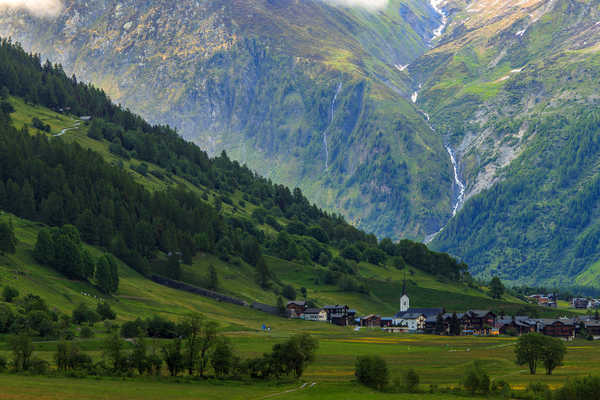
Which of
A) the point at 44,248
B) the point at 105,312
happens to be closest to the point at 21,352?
the point at 105,312

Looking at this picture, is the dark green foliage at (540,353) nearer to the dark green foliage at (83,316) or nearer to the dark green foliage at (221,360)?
the dark green foliage at (221,360)

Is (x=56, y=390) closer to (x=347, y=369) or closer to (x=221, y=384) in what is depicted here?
(x=221, y=384)

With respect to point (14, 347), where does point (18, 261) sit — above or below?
above

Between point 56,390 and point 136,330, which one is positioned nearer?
point 56,390

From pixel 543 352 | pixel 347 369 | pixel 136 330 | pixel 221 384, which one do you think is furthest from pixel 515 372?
pixel 136 330

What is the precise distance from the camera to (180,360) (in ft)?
377

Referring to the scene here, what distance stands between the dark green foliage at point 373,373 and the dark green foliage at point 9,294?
7566 centimetres

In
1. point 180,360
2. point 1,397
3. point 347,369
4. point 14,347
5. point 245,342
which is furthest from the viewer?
point 245,342

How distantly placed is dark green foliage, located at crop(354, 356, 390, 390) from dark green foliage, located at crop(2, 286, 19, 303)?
75665mm

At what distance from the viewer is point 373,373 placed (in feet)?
362

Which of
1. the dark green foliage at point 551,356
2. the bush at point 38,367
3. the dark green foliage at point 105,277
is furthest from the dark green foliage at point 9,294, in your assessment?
the dark green foliage at point 551,356

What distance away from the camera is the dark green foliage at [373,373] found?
110 m

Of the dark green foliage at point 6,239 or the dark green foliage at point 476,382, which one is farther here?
the dark green foliage at point 6,239

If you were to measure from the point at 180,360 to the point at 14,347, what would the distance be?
74.6ft
